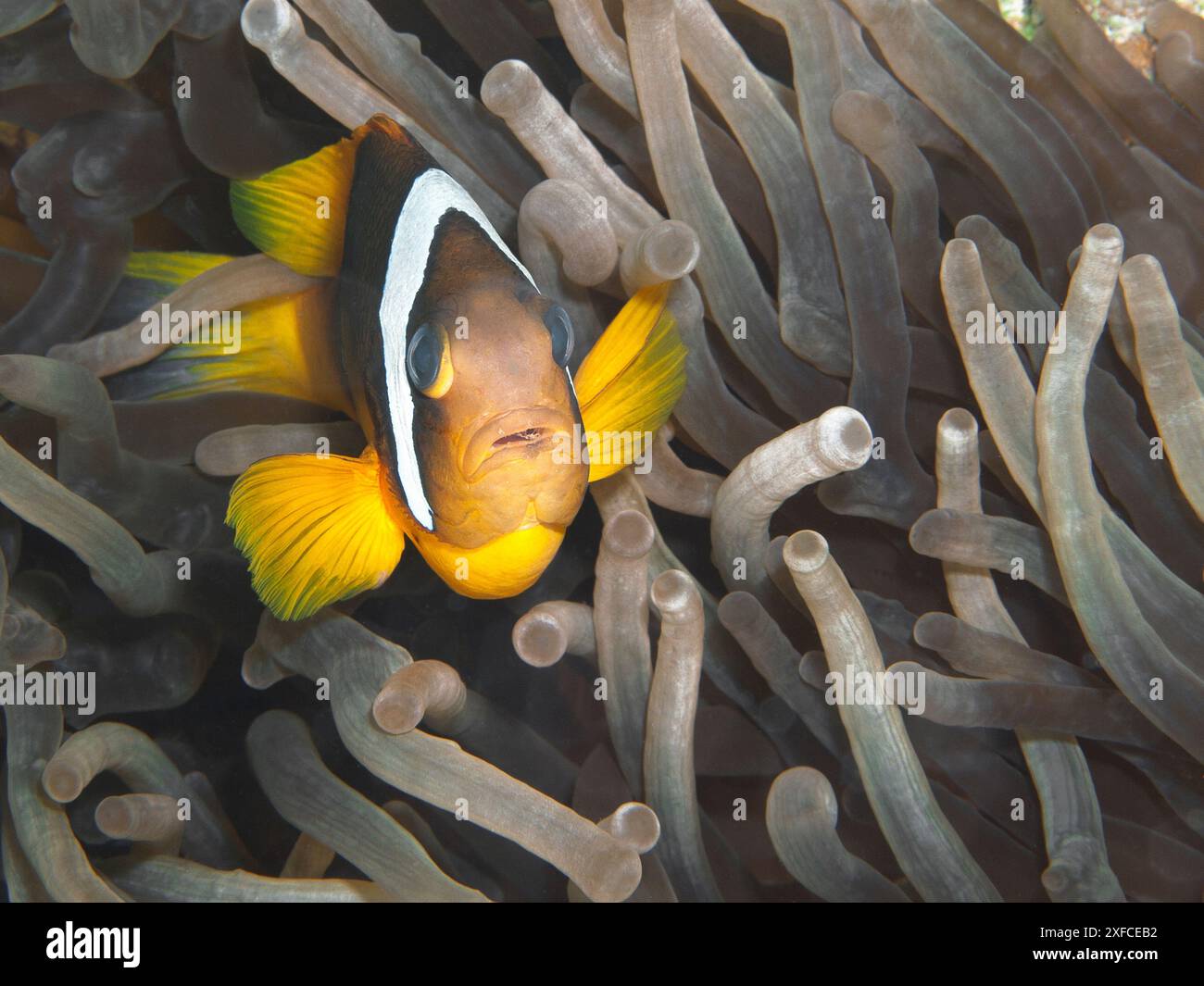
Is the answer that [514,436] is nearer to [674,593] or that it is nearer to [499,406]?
[499,406]

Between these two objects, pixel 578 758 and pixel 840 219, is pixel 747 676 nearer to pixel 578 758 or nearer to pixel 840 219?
pixel 578 758

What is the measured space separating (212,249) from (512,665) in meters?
0.73

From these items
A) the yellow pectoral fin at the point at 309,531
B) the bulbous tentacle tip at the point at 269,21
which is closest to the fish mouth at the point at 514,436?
the yellow pectoral fin at the point at 309,531

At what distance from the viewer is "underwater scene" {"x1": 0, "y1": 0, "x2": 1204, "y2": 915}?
2.83 ft

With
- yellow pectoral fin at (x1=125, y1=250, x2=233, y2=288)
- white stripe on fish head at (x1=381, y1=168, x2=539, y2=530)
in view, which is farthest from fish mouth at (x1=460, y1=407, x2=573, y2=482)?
yellow pectoral fin at (x1=125, y1=250, x2=233, y2=288)

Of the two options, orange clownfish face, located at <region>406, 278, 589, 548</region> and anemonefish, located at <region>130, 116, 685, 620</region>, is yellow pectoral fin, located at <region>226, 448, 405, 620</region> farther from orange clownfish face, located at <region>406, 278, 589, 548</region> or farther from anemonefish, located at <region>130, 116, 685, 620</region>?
orange clownfish face, located at <region>406, 278, 589, 548</region>

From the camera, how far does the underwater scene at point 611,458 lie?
2.83ft

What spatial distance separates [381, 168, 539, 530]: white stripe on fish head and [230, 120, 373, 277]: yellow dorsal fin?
0.56 ft

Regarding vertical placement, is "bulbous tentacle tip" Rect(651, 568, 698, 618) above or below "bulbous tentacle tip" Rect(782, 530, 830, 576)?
below

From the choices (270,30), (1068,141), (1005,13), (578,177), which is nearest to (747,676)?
(578,177)

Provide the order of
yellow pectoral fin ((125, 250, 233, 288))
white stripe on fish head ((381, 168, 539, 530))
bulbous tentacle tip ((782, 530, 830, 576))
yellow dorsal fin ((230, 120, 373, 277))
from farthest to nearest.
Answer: yellow pectoral fin ((125, 250, 233, 288)) < yellow dorsal fin ((230, 120, 373, 277)) < white stripe on fish head ((381, 168, 539, 530)) < bulbous tentacle tip ((782, 530, 830, 576))

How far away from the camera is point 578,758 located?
3.52 feet
